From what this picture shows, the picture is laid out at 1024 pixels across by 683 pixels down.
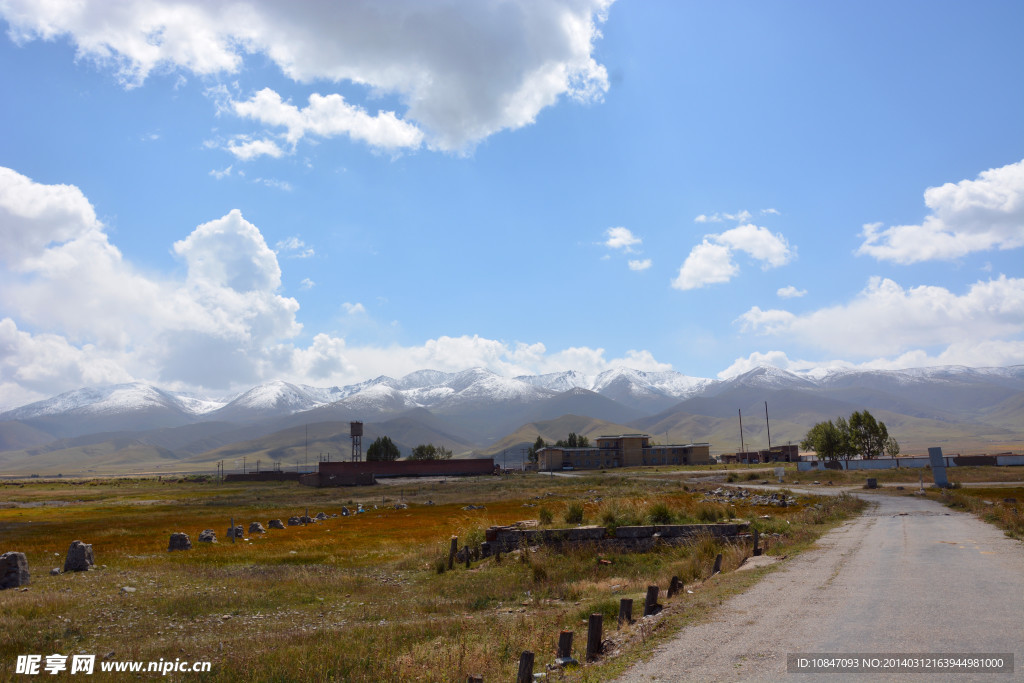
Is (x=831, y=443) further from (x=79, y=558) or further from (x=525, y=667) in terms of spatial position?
(x=525, y=667)

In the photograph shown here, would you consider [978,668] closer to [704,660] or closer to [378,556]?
[704,660]

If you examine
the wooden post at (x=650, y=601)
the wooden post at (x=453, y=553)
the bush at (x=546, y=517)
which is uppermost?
the wooden post at (x=650, y=601)

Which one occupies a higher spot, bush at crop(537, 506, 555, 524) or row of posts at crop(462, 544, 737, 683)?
row of posts at crop(462, 544, 737, 683)

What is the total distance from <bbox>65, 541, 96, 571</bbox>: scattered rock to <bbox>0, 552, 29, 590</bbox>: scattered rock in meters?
3.21

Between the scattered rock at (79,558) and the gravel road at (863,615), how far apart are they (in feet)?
88.6

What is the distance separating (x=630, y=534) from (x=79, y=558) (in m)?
24.6

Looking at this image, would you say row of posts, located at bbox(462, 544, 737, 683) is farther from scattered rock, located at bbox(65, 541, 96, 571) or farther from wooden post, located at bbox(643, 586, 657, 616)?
scattered rock, located at bbox(65, 541, 96, 571)

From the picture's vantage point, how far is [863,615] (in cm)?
1166

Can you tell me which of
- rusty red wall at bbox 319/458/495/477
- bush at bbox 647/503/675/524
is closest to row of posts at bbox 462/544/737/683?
bush at bbox 647/503/675/524

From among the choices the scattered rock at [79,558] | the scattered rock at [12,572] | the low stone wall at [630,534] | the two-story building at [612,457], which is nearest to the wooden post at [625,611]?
the low stone wall at [630,534]

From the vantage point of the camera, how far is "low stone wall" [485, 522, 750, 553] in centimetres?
2523

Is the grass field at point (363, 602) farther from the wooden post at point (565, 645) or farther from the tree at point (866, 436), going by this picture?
the tree at point (866, 436)

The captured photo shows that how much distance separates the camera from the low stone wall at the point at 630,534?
25234 millimetres

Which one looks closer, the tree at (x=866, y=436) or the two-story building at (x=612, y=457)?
the tree at (x=866, y=436)
